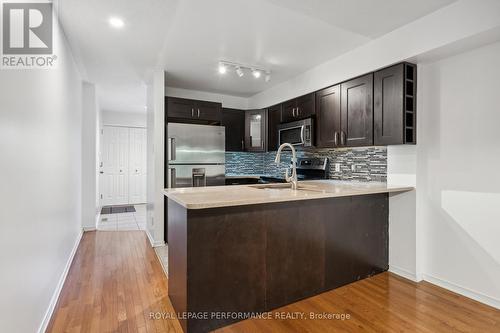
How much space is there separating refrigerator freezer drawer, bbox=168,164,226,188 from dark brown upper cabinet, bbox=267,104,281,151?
942 mm

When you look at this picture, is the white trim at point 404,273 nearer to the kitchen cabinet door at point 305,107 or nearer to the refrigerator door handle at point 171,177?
the kitchen cabinet door at point 305,107

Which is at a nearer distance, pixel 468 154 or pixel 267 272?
pixel 267 272

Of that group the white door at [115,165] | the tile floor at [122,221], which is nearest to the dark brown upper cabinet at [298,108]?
the tile floor at [122,221]

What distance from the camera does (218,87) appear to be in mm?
4496

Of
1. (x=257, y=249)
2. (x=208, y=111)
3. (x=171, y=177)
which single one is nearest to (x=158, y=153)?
(x=171, y=177)

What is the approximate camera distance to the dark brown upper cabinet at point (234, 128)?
4.71 metres

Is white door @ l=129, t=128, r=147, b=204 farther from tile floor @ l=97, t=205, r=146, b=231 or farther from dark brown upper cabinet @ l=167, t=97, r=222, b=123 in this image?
dark brown upper cabinet @ l=167, t=97, r=222, b=123

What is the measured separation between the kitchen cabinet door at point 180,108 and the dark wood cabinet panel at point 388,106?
2555mm

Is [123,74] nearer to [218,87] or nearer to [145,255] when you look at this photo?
[218,87]

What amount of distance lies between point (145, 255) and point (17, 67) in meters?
2.47

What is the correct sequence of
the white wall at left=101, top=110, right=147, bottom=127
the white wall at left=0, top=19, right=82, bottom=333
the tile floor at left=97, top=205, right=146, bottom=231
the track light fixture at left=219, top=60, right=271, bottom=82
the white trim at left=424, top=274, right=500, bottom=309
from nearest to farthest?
the white wall at left=0, top=19, right=82, bottom=333 → the white trim at left=424, top=274, right=500, bottom=309 → the track light fixture at left=219, top=60, right=271, bottom=82 → the tile floor at left=97, top=205, right=146, bottom=231 → the white wall at left=101, top=110, right=147, bottom=127

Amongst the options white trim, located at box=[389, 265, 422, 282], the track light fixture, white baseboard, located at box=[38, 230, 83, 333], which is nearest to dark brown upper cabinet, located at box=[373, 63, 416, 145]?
white trim, located at box=[389, 265, 422, 282]

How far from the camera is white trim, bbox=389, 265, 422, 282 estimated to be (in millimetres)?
2629

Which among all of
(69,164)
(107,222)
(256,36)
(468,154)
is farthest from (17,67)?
(107,222)
